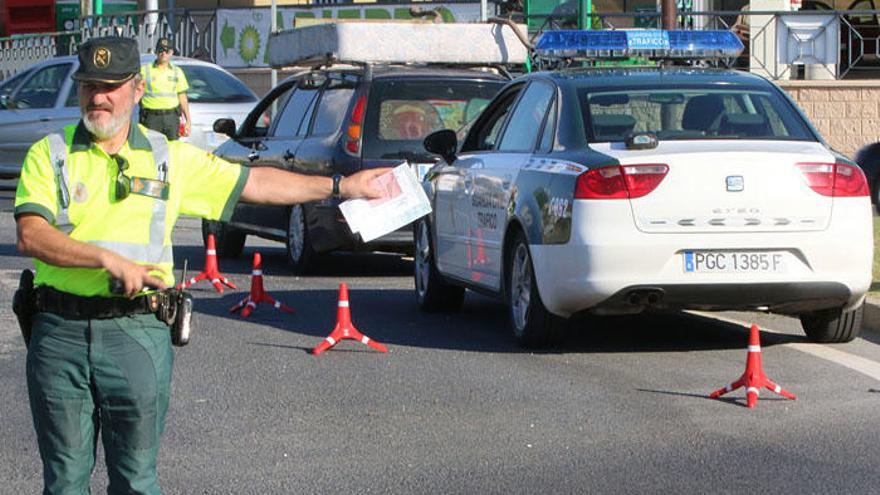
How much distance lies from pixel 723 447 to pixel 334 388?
231cm

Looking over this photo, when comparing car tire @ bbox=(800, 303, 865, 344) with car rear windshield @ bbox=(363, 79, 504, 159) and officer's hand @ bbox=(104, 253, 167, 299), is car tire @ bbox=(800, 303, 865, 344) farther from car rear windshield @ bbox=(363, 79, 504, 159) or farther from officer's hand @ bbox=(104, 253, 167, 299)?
officer's hand @ bbox=(104, 253, 167, 299)

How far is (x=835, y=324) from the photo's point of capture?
10.1m

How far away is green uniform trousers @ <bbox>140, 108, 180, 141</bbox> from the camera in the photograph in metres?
19.9

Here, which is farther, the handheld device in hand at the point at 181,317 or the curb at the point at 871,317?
the curb at the point at 871,317

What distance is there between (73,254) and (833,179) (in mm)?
5673

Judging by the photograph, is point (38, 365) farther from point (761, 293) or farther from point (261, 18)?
point (261, 18)

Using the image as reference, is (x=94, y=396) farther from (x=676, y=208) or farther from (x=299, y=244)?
(x=299, y=244)

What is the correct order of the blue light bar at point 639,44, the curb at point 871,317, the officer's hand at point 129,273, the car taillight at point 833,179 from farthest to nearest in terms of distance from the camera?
1. the blue light bar at point 639,44
2. the curb at point 871,317
3. the car taillight at point 833,179
4. the officer's hand at point 129,273

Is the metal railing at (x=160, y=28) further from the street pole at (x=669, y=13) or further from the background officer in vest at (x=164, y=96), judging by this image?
the street pole at (x=669, y=13)

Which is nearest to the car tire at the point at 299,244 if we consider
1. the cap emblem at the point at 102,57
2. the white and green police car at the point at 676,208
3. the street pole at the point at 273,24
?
the white and green police car at the point at 676,208

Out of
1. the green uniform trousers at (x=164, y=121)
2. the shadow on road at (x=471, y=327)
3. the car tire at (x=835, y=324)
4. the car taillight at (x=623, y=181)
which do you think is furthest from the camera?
the green uniform trousers at (x=164, y=121)

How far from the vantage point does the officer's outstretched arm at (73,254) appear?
15.3ft

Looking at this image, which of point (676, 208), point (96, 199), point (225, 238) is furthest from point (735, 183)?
point (225, 238)

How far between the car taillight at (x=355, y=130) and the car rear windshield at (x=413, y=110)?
0.15 feet
